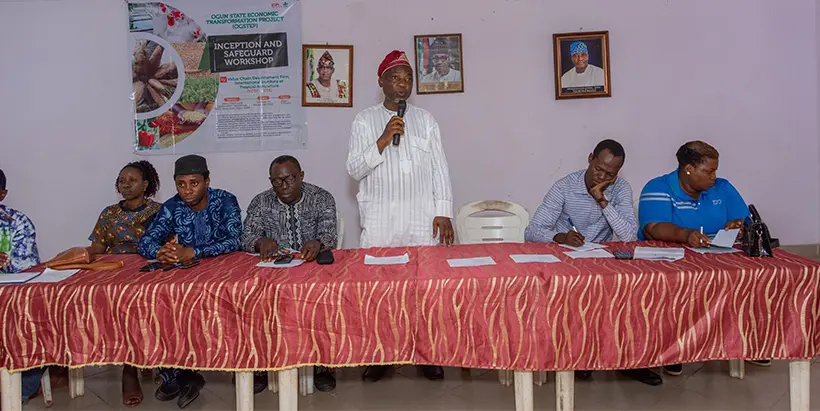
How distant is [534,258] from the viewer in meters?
2.23

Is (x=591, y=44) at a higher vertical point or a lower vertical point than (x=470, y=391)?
higher

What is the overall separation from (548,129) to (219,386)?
2731 millimetres

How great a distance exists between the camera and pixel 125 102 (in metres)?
3.92

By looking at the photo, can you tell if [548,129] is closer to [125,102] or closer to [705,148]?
[705,148]

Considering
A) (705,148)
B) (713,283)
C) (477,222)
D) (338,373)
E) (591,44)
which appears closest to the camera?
(713,283)

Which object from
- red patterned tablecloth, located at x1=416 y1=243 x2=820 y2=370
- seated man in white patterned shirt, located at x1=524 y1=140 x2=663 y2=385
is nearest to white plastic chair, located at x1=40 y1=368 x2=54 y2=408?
red patterned tablecloth, located at x1=416 y1=243 x2=820 y2=370

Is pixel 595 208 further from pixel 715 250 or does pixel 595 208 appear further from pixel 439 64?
pixel 439 64

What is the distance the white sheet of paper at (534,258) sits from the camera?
85.5 inches

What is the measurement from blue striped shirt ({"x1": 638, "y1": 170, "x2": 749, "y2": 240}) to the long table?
0.79m

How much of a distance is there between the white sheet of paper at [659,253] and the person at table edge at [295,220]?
143cm

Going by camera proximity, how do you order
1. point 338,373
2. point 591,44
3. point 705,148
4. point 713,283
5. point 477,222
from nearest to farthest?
1. point 713,283
2. point 705,148
3. point 338,373
4. point 477,222
5. point 591,44

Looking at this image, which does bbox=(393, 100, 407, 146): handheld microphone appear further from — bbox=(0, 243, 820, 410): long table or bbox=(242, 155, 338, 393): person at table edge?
bbox=(0, 243, 820, 410): long table

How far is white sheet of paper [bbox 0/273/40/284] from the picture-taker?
1998 millimetres

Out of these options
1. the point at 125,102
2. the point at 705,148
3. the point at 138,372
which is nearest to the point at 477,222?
the point at 705,148
